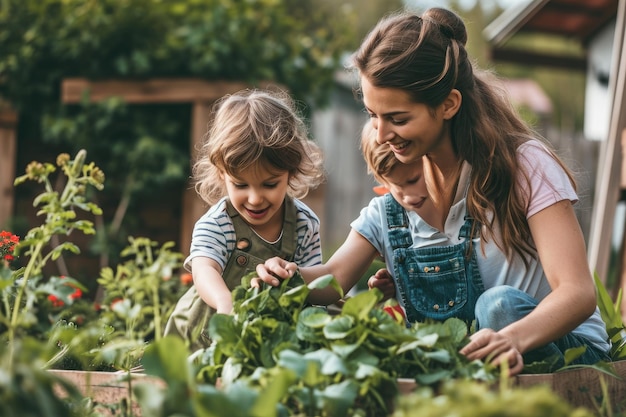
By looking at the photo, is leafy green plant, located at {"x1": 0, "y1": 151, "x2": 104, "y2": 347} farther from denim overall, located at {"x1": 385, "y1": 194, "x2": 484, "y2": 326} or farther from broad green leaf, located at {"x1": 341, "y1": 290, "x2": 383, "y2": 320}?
denim overall, located at {"x1": 385, "y1": 194, "x2": 484, "y2": 326}

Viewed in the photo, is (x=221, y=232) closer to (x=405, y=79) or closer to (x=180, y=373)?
(x=405, y=79)

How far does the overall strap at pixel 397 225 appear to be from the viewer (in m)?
2.48

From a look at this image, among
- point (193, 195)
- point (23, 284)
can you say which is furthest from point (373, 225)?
point (193, 195)

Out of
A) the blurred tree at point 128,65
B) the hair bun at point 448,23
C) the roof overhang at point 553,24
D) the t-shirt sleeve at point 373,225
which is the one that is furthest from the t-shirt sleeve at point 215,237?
the roof overhang at point 553,24

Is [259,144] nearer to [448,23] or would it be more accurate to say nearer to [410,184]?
[410,184]

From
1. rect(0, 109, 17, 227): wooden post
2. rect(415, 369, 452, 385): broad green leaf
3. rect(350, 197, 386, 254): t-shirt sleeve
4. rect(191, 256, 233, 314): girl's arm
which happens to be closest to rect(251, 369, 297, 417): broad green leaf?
rect(415, 369, 452, 385): broad green leaf

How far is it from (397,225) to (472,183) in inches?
13.4

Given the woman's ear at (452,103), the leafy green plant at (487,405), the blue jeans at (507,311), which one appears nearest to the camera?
the leafy green plant at (487,405)

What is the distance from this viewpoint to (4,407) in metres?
1.05

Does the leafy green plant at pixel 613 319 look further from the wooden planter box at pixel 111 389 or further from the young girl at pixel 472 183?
the wooden planter box at pixel 111 389

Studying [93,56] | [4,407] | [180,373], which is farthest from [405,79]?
[93,56]

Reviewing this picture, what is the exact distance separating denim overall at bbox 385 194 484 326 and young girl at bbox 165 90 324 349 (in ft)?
1.02

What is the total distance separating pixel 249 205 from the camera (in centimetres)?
239

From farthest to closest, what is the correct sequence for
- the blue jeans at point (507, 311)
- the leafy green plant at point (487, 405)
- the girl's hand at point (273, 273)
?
the blue jeans at point (507, 311), the girl's hand at point (273, 273), the leafy green plant at point (487, 405)
